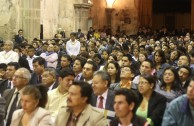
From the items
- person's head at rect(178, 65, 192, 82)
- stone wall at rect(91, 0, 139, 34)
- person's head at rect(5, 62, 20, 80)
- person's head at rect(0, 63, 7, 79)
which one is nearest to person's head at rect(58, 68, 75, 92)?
person's head at rect(5, 62, 20, 80)

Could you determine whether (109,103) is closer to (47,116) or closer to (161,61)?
(47,116)

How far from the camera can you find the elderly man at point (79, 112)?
16.1 ft

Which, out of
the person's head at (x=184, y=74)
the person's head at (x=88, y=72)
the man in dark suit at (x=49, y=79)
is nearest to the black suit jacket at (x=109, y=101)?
the man in dark suit at (x=49, y=79)

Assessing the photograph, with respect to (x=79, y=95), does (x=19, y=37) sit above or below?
above

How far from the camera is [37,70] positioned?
883 centimetres

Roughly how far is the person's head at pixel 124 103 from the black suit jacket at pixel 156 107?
1147 mm

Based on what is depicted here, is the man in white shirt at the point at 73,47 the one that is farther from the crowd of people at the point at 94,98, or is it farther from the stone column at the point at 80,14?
the stone column at the point at 80,14

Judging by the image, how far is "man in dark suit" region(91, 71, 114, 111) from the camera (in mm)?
6055

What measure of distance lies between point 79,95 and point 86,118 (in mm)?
249

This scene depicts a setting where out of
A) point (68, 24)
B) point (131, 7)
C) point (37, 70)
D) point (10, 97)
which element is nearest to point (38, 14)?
point (68, 24)

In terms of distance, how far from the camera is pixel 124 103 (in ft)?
15.6

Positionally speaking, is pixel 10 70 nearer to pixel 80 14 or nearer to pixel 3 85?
pixel 3 85

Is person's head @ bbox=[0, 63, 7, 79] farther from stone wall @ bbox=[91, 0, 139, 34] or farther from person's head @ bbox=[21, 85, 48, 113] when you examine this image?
stone wall @ bbox=[91, 0, 139, 34]

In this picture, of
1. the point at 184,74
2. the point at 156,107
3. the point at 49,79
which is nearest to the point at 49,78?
the point at 49,79
